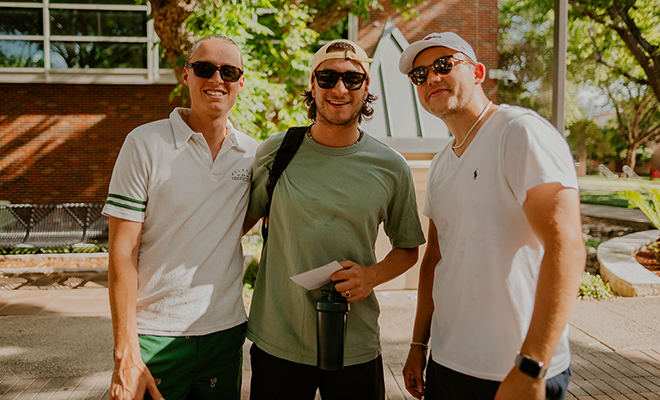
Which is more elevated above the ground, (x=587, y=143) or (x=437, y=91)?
(x=587, y=143)

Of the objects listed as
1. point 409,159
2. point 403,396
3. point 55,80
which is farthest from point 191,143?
point 55,80

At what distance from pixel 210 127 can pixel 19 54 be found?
13.8 meters

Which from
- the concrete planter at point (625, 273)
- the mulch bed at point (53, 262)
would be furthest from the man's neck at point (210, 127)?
the mulch bed at point (53, 262)

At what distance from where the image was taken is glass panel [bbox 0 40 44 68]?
42.8 ft

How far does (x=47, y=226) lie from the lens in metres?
10.0

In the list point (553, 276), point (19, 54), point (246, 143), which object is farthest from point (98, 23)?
point (553, 276)

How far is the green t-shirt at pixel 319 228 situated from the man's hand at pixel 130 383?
0.52 meters

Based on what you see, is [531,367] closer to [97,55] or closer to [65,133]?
[97,55]

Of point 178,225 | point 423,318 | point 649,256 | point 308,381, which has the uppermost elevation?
point 178,225

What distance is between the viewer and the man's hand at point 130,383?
1961 mm

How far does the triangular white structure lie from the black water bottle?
202 inches

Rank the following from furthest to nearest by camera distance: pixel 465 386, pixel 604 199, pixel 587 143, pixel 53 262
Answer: pixel 587 143 < pixel 604 199 < pixel 53 262 < pixel 465 386

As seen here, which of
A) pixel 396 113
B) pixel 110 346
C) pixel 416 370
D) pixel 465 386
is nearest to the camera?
pixel 465 386

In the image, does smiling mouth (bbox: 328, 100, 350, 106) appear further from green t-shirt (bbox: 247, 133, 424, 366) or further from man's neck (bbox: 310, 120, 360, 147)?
green t-shirt (bbox: 247, 133, 424, 366)
